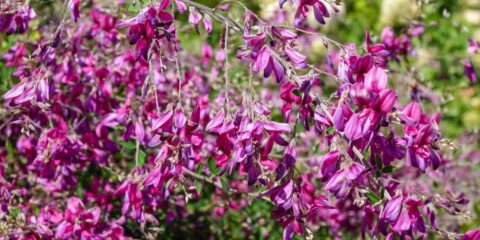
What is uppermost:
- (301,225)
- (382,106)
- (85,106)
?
(382,106)

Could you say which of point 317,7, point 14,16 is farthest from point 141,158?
point 317,7

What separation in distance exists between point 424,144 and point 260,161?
400 mm

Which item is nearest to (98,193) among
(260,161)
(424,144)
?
(260,161)

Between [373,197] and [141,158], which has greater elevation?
[373,197]

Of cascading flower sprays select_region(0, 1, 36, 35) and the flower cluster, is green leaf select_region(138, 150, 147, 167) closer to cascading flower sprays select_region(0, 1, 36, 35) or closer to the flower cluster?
the flower cluster

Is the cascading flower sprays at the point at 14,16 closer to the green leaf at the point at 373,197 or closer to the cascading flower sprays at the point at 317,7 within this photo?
the cascading flower sprays at the point at 317,7

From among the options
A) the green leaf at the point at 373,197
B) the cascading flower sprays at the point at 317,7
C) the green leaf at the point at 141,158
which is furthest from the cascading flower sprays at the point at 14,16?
the green leaf at the point at 373,197

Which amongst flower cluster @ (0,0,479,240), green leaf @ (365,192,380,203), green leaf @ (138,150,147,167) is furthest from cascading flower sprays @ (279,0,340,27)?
green leaf @ (138,150,147,167)

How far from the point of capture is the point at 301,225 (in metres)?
1.57

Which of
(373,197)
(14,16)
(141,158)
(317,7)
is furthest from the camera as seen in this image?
(141,158)

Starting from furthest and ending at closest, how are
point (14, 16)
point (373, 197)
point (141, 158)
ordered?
point (141, 158) → point (14, 16) → point (373, 197)

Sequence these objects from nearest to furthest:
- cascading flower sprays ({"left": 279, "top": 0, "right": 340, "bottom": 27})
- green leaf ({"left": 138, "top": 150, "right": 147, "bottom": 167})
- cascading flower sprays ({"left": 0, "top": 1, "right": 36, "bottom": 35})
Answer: cascading flower sprays ({"left": 279, "top": 0, "right": 340, "bottom": 27})
cascading flower sprays ({"left": 0, "top": 1, "right": 36, "bottom": 35})
green leaf ({"left": 138, "top": 150, "right": 147, "bottom": 167})

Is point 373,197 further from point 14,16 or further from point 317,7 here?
point 14,16

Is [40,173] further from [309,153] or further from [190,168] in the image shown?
[309,153]
